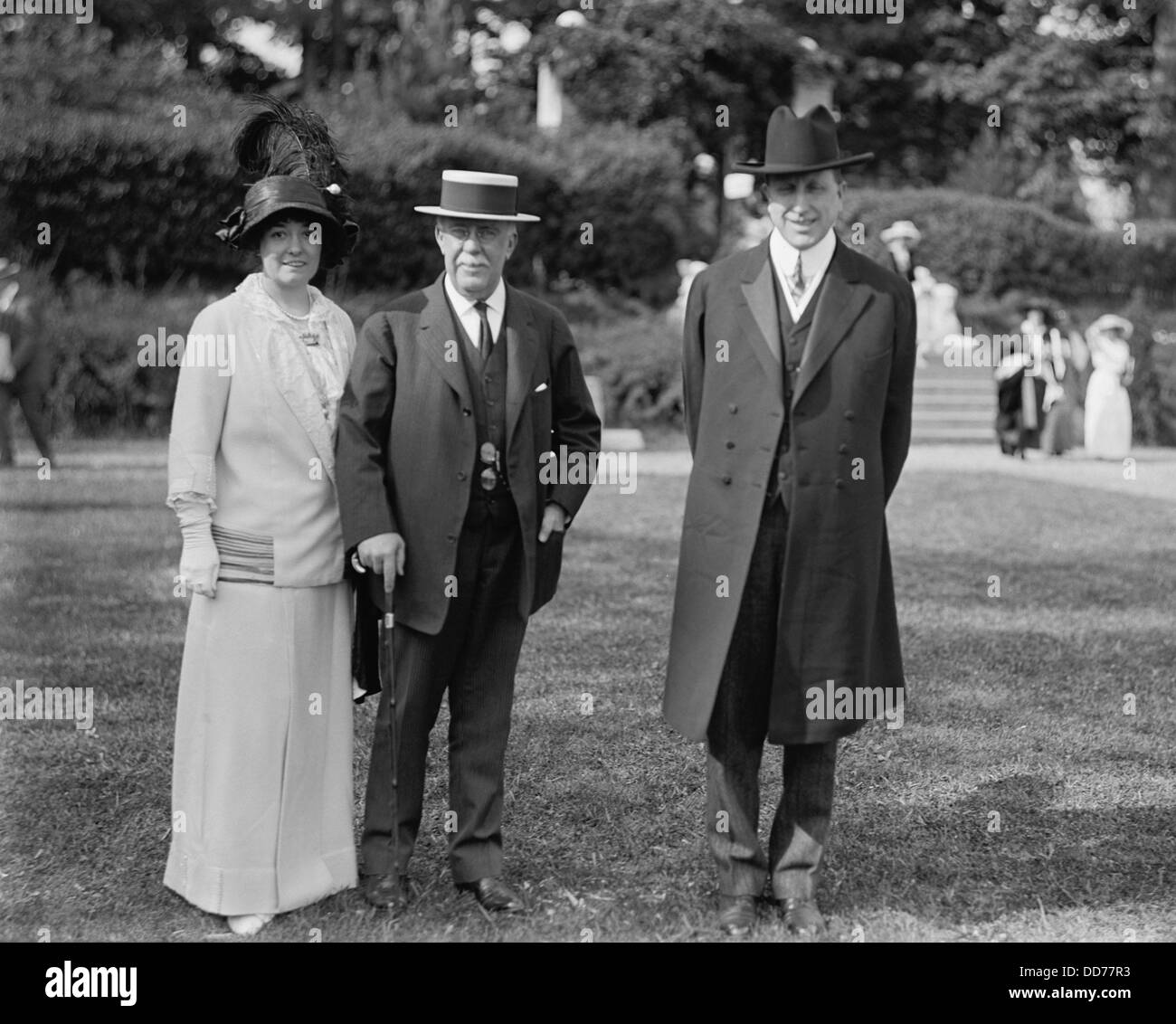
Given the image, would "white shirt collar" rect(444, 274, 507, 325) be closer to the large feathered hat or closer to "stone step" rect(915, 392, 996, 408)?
the large feathered hat

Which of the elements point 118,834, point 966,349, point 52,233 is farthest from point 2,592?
point 966,349

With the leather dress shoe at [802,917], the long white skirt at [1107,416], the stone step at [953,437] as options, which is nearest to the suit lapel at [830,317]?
the leather dress shoe at [802,917]

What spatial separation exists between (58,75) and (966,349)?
13891mm

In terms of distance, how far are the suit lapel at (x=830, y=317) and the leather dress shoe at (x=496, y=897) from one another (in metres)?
1.61

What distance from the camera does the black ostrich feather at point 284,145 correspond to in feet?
14.9

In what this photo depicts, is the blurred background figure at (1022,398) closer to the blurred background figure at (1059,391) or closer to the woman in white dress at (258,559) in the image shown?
the blurred background figure at (1059,391)

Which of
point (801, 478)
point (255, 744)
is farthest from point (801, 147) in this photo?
point (255, 744)

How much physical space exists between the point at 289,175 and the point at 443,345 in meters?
0.72

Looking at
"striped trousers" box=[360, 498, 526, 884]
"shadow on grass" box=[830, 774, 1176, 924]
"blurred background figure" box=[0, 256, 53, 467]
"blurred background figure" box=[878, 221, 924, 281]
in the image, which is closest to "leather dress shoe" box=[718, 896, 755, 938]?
"shadow on grass" box=[830, 774, 1176, 924]

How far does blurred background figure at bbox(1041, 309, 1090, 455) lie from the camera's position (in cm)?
1862

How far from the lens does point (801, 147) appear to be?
414 cm

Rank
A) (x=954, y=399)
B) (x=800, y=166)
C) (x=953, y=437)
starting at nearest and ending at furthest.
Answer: (x=800, y=166) → (x=953, y=437) → (x=954, y=399)

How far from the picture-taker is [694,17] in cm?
2809

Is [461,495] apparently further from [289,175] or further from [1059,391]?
[1059,391]
